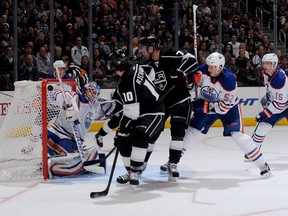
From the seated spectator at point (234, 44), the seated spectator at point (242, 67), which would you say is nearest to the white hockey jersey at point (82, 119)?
the seated spectator at point (242, 67)

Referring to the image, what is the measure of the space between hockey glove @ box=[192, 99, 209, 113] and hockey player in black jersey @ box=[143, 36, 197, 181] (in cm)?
7

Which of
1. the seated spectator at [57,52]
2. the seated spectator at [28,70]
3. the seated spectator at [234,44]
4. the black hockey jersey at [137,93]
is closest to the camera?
the black hockey jersey at [137,93]

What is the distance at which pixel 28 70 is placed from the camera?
26.7 ft

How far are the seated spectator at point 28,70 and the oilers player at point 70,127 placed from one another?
3086 millimetres

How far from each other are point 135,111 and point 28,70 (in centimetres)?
422

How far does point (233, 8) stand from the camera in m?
10.7

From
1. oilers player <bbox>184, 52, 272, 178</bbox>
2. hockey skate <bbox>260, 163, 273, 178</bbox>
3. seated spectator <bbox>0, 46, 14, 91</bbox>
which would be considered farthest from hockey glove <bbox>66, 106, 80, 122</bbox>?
seated spectator <bbox>0, 46, 14, 91</bbox>

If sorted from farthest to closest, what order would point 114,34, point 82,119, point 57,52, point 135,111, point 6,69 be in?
point 114,34
point 57,52
point 6,69
point 82,119
point 135,111

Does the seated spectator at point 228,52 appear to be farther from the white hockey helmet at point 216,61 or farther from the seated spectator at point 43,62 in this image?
the white hockey helmet at point 216,61

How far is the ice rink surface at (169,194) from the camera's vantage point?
12.4 ft

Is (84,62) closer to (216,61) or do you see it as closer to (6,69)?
(6,69)

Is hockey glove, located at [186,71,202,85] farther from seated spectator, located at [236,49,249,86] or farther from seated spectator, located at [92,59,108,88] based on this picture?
seated spectator, located at [236,49,249,86]

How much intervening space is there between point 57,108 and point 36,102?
0.22 m

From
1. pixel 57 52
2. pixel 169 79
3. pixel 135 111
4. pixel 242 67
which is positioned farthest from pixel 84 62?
pixel 135 111
